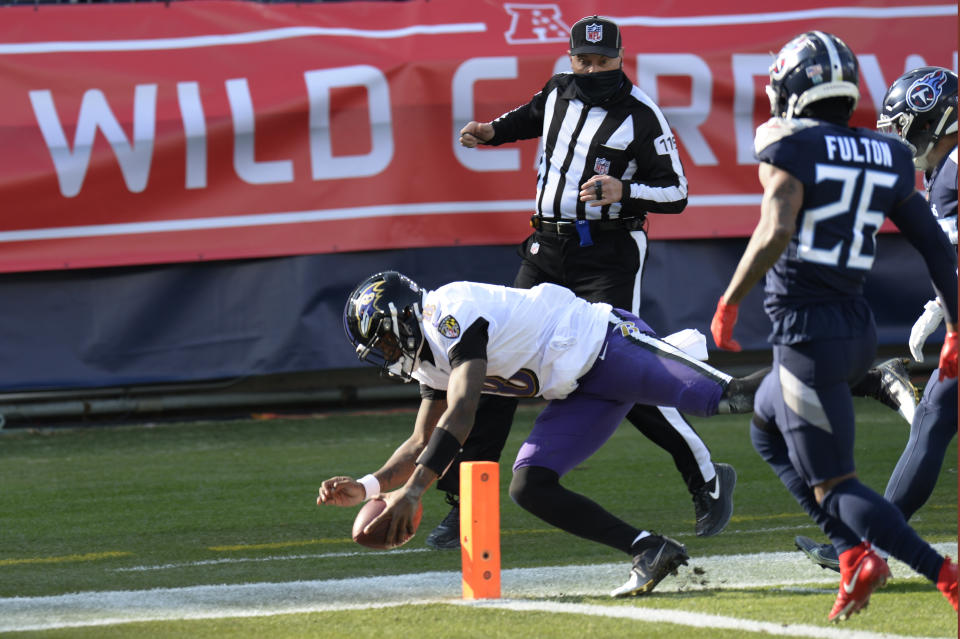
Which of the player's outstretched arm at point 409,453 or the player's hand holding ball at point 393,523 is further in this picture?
the player's outstretched arm at point 409,453

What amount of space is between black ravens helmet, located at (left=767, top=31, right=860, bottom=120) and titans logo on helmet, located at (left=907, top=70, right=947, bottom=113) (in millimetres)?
926

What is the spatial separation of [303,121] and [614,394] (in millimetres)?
5380

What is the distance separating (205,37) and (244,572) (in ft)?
17.3

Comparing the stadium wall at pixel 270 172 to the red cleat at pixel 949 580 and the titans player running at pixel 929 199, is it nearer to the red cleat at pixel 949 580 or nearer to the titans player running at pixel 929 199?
the titans player running at pixel 929 199

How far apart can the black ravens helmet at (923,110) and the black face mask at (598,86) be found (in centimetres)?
138

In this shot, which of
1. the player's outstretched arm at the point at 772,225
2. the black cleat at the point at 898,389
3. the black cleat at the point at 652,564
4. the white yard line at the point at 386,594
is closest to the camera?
the player's outstretched arm at the point at 772,225

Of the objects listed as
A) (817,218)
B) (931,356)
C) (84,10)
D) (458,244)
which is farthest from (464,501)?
(931,356)

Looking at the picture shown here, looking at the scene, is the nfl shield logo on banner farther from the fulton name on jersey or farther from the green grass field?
the fulton name on jersey

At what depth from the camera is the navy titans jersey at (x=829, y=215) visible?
3.87 m

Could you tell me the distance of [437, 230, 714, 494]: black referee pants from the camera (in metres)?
5.85

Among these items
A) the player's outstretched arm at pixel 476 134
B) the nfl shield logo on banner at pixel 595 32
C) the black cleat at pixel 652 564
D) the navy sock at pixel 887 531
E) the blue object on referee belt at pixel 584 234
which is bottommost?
the black cleat at pixel 652 564

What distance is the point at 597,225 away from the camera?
599cm

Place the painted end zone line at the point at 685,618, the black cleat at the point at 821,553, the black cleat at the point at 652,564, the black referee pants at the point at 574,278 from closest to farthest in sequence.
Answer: the painted end zone line at the point at 685,618 < the black cleat at the point at 652,564 < the black cleat at the point at 821,553 < the black referee pants at the point at 574,278

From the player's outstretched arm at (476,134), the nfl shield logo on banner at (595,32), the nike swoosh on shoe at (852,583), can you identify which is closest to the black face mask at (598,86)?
the nfl shield logo on banner at (595,32)
